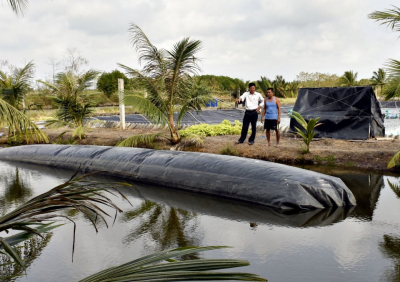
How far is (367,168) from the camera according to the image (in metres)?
7.90

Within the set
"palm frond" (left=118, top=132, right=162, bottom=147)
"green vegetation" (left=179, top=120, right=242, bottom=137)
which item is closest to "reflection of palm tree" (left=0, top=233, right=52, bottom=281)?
"palm frond" (left=118, top=132, right=162, bottom=147)

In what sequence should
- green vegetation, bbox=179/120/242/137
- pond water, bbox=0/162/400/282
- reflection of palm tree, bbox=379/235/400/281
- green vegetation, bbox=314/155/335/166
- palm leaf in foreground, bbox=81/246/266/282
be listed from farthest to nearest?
green vegetation, bbox=179/120/242/137 → green vegetation, bbox=314/155/335/166 → pond water, bbox=0/162/400/282 → reflection of palm tree, bbox=379/235/400/281 → palm leaf in foreground, bbox=81/246/266/282

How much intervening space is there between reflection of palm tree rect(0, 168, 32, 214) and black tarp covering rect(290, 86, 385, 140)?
804cm

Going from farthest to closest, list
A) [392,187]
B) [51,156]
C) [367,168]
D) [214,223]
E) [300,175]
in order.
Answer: [51,156]
[367,168]
[392,187]
[300,175]
[214,223]

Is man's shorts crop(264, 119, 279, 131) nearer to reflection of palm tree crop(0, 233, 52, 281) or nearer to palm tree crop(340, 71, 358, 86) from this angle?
→ reflection of palm tree crop(0, 233, 52, 281)

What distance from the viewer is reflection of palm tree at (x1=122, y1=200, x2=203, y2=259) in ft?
13.9

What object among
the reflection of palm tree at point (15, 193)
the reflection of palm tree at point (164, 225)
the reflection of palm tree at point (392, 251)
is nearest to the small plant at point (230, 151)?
the reflection of palm tree at point (164, 225)

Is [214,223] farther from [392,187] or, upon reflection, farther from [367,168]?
[367,168]

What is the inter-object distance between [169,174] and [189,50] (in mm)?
3986

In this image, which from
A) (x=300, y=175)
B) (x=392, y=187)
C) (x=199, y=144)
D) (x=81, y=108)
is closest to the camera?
(x=300, y=175)

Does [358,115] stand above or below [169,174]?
above

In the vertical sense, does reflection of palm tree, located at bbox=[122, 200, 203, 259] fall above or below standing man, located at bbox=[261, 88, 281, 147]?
below

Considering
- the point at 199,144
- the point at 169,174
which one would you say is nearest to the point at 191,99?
the point at 199,144

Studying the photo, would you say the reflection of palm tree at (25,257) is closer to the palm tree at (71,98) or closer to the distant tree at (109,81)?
the palm tree at (71,98)
